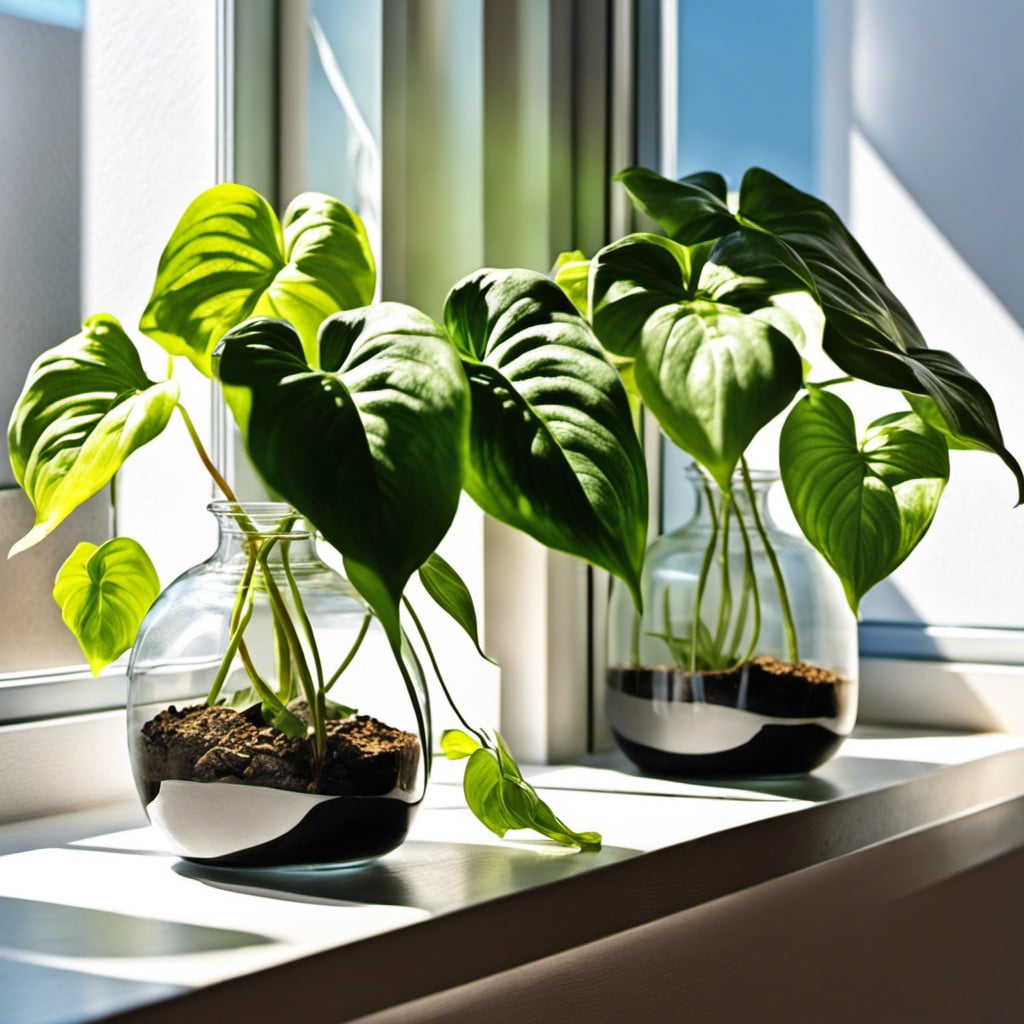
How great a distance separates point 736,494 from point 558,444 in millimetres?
471

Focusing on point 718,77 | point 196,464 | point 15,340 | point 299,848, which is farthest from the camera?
point 718,77

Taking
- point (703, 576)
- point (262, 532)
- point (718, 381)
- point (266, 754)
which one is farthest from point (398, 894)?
point (703, 576)

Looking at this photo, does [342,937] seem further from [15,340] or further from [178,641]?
[15,340]

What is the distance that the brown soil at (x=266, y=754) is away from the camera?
0.68 m

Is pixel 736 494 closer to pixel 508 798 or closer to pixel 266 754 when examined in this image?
pixel 508 798

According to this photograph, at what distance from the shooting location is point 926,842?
946mm

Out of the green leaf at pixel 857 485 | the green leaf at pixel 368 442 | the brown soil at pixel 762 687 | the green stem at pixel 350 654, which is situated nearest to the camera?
the green leaf at pixel 368 442

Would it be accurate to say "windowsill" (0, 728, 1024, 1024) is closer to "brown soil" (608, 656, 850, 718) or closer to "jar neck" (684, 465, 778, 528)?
"brown soil" (608, 656, 850, 718)

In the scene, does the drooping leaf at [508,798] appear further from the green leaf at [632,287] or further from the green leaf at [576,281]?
the green leaf at [576,281]

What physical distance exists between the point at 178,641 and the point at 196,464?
13.4 inches

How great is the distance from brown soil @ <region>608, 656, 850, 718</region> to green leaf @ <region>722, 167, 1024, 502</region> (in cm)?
23

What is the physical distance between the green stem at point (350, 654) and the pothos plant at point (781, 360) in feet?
0.65

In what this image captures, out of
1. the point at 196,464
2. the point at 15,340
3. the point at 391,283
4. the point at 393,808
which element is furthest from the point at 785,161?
the point at 393,808

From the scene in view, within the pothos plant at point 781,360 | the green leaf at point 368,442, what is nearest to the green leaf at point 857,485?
the pothos plant at point 781,360
